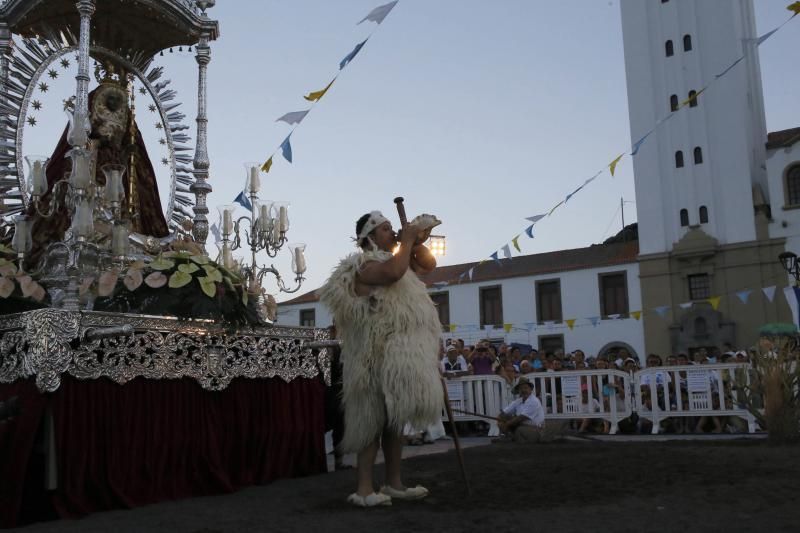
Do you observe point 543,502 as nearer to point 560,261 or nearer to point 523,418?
point 523,418

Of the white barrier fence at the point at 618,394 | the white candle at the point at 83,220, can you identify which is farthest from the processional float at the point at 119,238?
the white barrier fence at the point at 618,394

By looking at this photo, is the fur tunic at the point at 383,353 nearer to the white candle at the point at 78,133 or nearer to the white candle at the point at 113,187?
the white candle at the point at 78,133

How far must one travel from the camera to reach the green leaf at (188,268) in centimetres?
499

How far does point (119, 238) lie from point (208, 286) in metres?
0.95

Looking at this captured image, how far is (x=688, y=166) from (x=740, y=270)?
4.57 meters

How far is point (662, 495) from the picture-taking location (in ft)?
13.3

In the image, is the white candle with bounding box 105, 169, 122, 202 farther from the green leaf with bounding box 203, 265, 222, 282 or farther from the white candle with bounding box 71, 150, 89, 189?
the green leaf with bounding box 203, 265, 222, 282

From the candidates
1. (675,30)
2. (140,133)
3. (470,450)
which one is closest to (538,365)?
(470,450)

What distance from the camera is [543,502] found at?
402 cm

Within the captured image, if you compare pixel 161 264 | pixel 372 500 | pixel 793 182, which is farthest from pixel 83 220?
pixel 793 182

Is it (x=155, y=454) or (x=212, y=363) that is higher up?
(x=212, y=363)

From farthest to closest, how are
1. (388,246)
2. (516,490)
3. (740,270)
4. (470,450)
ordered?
(740,270)
(470,450)
(388,246)
(516,490)

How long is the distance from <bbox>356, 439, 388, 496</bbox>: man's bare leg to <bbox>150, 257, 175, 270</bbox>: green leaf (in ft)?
5.95

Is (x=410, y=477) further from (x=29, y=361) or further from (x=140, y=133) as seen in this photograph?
(x=140, y=133)
